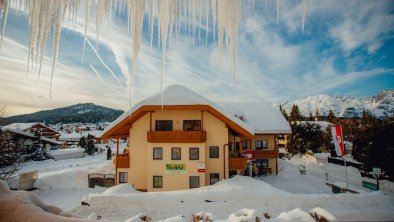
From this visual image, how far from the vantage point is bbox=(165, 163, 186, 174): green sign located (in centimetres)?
1747

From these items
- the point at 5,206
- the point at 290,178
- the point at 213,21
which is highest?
the point at 213,21

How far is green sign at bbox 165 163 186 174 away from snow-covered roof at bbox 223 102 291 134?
11724 mm

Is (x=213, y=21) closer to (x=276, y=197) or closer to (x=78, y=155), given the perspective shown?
(x=276, y=197)

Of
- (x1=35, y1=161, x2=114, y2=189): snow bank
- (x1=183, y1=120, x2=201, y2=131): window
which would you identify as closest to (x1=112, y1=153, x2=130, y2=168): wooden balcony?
(x1=183, y1=120, x2=201, y2=131): window

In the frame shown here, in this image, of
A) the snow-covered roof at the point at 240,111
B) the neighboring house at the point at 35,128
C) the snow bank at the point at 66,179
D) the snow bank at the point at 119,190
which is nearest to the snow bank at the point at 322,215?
the snow-covered roof at the point at 240,111

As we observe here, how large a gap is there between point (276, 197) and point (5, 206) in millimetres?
15233

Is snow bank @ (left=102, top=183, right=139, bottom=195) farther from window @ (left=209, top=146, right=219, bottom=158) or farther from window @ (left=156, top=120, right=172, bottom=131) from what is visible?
window @ (left=209, top=146, right=219, bottom=158)

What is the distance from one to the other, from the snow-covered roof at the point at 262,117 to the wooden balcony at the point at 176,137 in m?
10.7

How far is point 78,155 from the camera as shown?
48.5 metres

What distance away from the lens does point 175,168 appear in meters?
17.5

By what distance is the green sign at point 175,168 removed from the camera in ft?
57.3

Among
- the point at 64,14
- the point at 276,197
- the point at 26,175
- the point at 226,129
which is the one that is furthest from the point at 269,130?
the point at 64,14

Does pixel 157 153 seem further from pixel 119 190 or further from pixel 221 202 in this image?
pixel 221 202

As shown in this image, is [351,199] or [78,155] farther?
[78,155]
